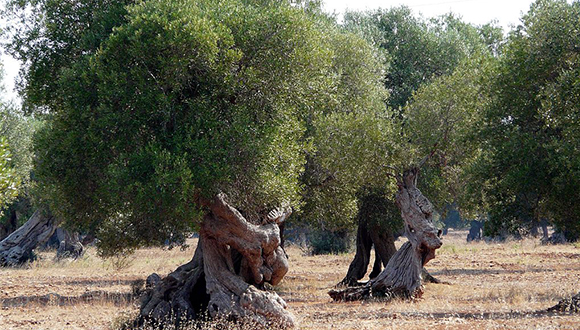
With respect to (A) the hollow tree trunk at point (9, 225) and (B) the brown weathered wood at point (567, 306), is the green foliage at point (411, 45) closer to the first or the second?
(B) the brown weathered wood at point (567, 306)

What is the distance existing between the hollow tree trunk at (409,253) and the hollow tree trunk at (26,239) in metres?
21.3

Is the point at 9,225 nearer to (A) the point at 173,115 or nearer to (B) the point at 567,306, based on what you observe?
(A) the point at 173,115

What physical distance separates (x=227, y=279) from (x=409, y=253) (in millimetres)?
7932

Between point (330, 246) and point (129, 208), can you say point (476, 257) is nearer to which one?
point (330, 246)

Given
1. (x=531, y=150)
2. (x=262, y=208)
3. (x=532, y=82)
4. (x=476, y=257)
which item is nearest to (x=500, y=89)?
(x=532, y=82)

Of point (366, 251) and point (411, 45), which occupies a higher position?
A: point (411, 45)

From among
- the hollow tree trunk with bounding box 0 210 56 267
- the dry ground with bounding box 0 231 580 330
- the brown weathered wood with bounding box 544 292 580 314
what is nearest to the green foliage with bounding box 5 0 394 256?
the dry ground with bounding box 0 231 580 330

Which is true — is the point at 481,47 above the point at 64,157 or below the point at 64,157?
above

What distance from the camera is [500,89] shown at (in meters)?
18.1

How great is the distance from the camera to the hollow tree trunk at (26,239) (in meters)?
33.9

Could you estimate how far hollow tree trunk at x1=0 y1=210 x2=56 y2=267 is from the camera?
33938 millimetres

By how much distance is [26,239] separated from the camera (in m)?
35.0

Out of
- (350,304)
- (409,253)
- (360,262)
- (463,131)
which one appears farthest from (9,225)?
(463,131)

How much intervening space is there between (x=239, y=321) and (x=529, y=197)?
9.51 metres
